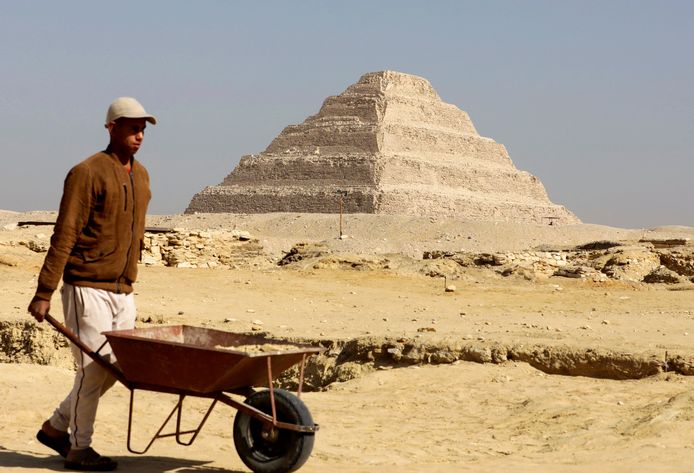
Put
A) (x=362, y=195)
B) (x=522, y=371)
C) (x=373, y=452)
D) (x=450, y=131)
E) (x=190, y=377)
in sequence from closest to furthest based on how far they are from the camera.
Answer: (x=190, y=377), (x=373, y=452), (x=522, y=371), (x=362, y=195), (x=450, y=131)

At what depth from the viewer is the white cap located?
5.22 meters

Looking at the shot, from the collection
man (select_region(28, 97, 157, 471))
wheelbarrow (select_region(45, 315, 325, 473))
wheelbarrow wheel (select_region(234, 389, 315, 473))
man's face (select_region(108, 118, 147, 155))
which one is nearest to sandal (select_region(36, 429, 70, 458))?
man (select_region(28, 97, 157, 471))

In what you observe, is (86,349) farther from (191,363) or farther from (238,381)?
(238,381)

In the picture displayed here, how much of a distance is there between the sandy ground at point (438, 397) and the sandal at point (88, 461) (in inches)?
5.5

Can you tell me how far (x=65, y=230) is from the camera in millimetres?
5012

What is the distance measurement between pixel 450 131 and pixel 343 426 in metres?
109

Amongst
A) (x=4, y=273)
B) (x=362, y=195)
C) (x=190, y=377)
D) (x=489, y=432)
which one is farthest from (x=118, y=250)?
(x=362, y=195)

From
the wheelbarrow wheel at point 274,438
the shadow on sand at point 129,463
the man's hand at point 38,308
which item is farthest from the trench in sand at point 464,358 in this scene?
the man's hand at point 38,308

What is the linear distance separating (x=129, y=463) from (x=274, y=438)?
2.74 feet

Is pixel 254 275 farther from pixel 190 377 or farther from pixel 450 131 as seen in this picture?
pixel 450 131

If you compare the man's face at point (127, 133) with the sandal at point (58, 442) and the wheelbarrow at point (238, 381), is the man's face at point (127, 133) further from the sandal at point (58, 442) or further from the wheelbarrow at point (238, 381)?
the sandal at point (58, 442)

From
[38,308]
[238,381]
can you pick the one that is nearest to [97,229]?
[38,308]

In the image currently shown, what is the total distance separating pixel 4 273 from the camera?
17047mm

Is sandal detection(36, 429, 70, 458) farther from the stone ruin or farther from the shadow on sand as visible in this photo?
the stone ruin
